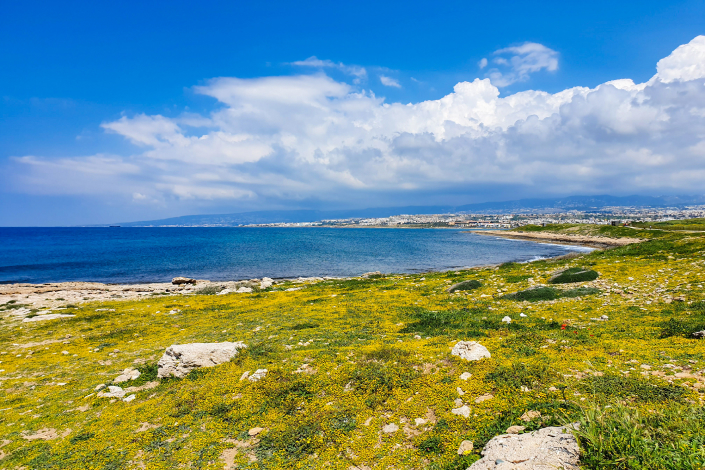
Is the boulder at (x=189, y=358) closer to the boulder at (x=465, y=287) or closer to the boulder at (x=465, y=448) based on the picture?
the boulder at (x=465, y=448)

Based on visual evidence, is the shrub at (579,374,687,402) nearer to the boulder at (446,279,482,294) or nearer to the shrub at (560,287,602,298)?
the shrub at (560,287,602,298)

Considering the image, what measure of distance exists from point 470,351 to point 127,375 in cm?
1226

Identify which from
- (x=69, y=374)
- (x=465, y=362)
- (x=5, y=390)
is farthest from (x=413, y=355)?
(x=5, y=390)

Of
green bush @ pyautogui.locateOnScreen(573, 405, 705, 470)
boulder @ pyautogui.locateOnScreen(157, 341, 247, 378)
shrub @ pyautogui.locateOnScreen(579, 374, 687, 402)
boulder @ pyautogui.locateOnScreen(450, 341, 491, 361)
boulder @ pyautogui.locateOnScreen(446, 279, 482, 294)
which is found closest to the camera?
green bush @ pyautogui.locateOnScreen(573, 405, 705, 470)

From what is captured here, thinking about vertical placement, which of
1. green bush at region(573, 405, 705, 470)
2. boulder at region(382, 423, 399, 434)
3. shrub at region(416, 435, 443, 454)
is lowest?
boulder at region(382, 423, 399, 434)

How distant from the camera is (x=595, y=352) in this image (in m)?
9.41

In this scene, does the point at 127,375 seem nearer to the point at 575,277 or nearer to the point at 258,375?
the point at 258,375

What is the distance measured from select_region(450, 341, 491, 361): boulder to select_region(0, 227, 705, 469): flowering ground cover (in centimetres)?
29

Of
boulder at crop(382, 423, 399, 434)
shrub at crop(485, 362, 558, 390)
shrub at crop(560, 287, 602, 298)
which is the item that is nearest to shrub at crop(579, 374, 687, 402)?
shrub at crop(485, 362, 558, 390)

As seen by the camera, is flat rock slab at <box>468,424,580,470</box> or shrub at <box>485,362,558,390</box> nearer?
flat rock slab at <box>468,424,580,470</box>

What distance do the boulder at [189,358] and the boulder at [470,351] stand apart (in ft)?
27.3

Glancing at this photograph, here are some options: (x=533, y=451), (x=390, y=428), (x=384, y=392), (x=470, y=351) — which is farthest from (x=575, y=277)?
(x=390, y=428)

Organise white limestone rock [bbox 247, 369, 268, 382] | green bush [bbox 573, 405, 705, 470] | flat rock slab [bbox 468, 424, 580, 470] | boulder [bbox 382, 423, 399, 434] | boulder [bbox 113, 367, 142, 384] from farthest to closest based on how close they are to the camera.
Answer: boulder [bbox 113, 367, 142, 384] < white limestone rock [bbox 247, 369, 268, 382] < boulder [bbox 382, 423, 399, 434] < flat rock slab [bbox 468, 424, 580, 470] < green bush [bbox 573, 405, 705, 470]

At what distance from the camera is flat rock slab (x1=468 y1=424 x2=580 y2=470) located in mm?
4965
